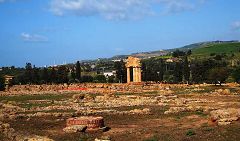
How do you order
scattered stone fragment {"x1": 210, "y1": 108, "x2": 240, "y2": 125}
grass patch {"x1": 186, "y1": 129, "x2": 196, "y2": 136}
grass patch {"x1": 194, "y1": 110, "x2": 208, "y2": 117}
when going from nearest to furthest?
grass patch {"x1": 186, "y1": 129, "x2": 196, "y2": 136} → scattered stone fragment {"x1": 210, "y1": 108, "x2": 240, "y2": 125} → grass patch {"x1": 194, "y1": 110, "x2": 208, "y2": 117}

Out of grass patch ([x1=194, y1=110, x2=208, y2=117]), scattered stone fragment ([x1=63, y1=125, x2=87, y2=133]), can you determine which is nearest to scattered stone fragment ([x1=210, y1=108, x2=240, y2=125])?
grass patch ([x1=194, y1=110, x2=208, y2=117])

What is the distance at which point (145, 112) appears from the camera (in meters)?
32.0

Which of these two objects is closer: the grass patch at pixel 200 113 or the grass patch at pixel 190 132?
the grass patch at pixel 190 132

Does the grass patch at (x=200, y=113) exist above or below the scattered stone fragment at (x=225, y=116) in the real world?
below

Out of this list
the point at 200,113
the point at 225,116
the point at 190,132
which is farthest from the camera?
the point at 200,113

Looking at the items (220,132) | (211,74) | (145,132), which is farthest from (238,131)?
(211,74)

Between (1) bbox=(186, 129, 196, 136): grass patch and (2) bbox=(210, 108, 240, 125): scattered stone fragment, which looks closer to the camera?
(1) bbox=(186, 129, 196, 136): grass patch

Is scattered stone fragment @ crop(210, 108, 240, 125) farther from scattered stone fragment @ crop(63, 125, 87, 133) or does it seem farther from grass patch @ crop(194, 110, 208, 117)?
scattered stone fragment @ crop(63, 125, 87, 133)

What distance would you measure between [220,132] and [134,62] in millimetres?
58787

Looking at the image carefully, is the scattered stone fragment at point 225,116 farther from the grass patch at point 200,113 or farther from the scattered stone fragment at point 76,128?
the scattered stone fragment at point 76,128

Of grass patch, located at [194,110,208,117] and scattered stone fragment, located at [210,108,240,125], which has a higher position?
scattered stone fragment, located at [210,108,240,125]

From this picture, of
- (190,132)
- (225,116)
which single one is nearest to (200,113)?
(225,116)

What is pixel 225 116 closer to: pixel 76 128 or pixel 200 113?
pixel 200 113

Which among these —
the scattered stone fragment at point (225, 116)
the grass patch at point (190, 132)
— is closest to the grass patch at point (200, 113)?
the scattered stone fragment at point (225, 116)
